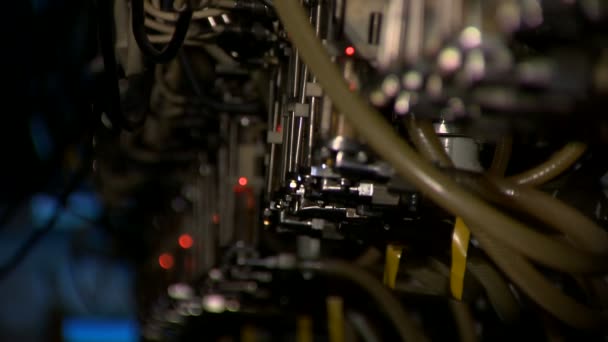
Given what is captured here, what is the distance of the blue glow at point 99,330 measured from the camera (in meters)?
1.96

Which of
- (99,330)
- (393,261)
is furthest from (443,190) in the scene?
(99,330)

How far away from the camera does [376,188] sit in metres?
0.58

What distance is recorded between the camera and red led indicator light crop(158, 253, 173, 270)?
155 cm

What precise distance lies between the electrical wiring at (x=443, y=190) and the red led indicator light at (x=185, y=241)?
1075 mm

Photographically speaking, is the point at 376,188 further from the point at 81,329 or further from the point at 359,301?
the point at 81,329

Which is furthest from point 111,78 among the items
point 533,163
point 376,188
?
point 533,163

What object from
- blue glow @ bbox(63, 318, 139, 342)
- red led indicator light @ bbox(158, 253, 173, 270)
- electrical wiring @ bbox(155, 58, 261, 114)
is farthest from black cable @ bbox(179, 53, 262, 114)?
blue glow @ bbox(63, 318, 139, 342)

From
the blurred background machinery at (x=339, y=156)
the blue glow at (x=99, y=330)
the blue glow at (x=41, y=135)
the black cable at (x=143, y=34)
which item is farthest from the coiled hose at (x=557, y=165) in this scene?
the blue glow at (x=41, y=135)

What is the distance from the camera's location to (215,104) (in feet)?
3.55

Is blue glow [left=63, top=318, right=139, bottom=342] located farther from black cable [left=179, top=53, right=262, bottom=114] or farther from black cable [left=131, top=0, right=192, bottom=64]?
black cable [left=131, top=0, right=192, bottom=64]

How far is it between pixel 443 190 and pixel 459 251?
184 mm

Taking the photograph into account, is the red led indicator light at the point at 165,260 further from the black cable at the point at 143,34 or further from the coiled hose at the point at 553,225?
the coiled hose at the point at 553,225

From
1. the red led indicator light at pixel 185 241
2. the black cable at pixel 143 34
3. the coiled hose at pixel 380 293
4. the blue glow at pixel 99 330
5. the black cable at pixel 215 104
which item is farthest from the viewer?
the blue glow at pixel 99 330

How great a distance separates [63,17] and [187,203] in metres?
0.55
